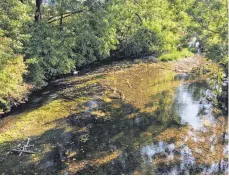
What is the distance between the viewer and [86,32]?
86.2ft

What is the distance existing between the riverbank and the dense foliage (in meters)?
2.04

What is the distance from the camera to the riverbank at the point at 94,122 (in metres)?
14.6

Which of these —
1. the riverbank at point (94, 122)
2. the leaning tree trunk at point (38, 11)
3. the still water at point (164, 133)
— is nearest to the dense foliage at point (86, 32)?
the leaning tree trunk at point (38, 11)

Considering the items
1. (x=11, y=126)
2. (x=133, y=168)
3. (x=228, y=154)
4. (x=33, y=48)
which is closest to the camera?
(x=133, y=168)

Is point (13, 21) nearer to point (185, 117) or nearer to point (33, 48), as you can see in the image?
point (33, 48)

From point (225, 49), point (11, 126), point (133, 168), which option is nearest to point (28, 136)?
point (11, 126)

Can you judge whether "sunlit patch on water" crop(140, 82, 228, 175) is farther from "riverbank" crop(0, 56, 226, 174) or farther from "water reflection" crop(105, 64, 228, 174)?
"riverbank" crop(0, 56, 226, 174)

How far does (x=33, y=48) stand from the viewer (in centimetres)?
2245

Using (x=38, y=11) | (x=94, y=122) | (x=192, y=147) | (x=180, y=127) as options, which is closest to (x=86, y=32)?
(x=38, y=11)

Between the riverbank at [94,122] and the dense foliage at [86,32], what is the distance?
2.04m

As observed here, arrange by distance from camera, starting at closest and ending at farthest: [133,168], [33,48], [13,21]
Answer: [133,168], [13,21], [33,48]

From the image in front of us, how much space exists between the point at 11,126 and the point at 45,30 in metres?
8.90

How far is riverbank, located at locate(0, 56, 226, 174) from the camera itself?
47.9ft

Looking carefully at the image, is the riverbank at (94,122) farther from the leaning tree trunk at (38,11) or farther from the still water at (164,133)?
the leaning tree trunk at (38,11)
